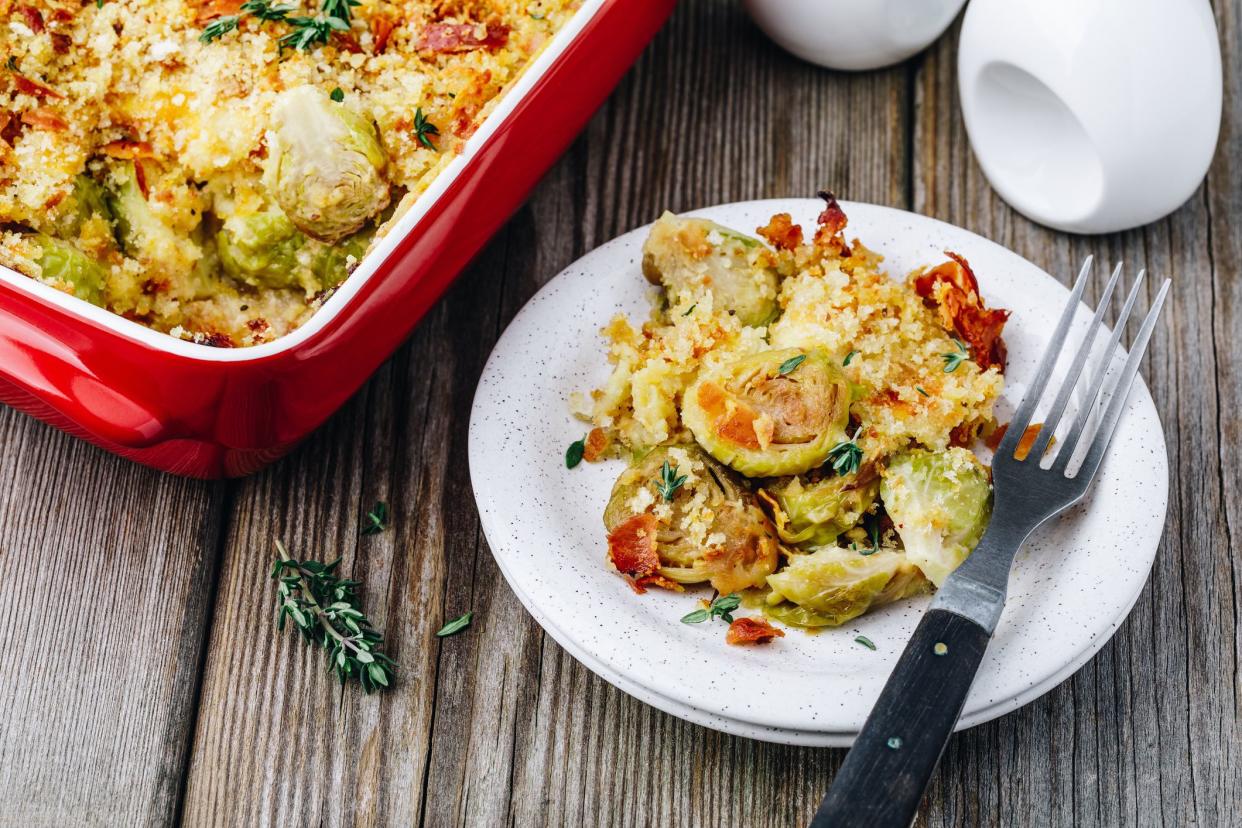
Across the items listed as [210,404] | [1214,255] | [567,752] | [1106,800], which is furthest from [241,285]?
[1214,255]

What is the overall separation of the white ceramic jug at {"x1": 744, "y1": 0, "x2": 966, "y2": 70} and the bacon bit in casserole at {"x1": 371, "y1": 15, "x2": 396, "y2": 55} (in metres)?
1.06

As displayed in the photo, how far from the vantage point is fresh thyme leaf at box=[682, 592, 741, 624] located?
7.45 ft

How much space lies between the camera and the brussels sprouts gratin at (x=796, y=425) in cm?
228

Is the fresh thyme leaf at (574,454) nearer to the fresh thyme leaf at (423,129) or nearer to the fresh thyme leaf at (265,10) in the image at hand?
the fresh thyme leaf at (423,129)

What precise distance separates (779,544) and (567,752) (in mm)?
615

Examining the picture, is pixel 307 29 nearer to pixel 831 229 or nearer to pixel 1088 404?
pixel 831 229

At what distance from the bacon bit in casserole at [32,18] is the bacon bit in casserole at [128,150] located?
0.90ft

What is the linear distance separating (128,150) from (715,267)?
1.21 m

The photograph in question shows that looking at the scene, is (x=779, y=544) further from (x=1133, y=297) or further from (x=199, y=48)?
(x=199, y=48)

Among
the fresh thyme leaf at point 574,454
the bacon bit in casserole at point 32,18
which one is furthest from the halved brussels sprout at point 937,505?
the bacon bit in casserole at point 32,18

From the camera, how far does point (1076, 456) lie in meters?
2.46

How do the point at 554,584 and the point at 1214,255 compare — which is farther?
the point at 1214,255

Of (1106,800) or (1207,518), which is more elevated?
(1207,518)

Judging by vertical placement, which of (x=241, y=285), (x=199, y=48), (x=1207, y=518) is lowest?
(x=1207, y=518)
